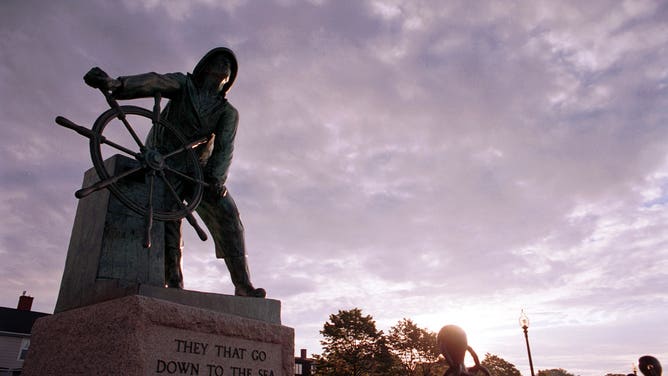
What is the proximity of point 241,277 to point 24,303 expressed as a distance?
1368 inches

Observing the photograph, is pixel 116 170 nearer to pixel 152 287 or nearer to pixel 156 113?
pixel 156 113

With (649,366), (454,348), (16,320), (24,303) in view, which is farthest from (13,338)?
(454,348)

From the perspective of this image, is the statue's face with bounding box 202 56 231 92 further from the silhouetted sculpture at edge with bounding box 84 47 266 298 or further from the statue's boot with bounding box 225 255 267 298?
the statue's boot with bounding box 225 255 267 298

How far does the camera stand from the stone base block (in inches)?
129

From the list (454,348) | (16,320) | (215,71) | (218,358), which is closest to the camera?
(454,348)

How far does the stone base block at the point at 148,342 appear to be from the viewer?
3.27 meters

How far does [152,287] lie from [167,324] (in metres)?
0.33

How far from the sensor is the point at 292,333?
4.52 m

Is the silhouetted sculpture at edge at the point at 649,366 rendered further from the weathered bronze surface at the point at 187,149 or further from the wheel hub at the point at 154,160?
the wheel hub at the point at 154,160

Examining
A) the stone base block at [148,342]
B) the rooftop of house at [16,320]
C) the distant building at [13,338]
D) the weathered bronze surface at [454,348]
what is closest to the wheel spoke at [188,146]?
the stone base block at [148,342]

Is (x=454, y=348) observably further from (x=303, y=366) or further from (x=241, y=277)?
(x=303, y=366)

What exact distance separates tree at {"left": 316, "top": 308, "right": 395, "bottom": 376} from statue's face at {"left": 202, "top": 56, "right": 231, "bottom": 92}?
3061 cm

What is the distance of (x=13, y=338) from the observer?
28.1 metres

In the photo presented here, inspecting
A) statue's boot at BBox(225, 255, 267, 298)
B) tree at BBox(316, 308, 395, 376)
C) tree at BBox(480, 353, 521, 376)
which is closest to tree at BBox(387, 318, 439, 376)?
tree at BBox(316, 308, 395, 376)
